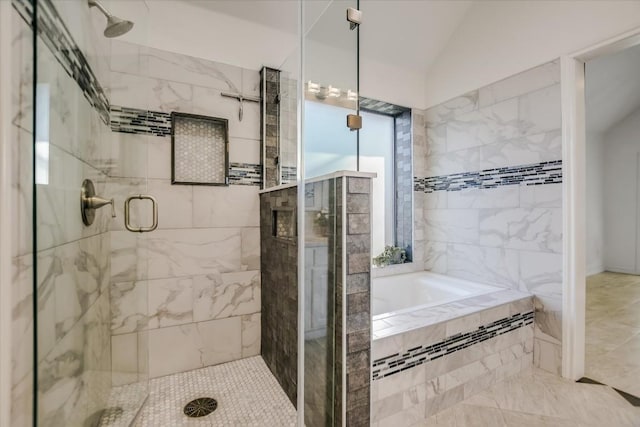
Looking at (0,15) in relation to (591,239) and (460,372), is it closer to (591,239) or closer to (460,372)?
(460,372)

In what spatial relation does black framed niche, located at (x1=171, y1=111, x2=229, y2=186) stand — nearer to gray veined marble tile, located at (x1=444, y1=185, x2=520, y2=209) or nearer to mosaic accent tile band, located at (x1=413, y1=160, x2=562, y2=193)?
mosaic accent tile band, located at (x1=413, y1=160, x2=562, y2=193)

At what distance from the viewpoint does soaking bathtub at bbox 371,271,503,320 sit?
2.52 m

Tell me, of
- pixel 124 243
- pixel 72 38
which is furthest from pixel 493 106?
pixel 124 243

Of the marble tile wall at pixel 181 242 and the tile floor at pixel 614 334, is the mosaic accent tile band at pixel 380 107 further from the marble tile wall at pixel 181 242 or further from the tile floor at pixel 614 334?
the tile floor at pixel 614 334

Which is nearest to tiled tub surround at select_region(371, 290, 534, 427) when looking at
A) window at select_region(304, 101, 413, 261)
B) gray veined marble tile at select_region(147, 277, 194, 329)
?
window at select_region(304, 101, 413, 261)

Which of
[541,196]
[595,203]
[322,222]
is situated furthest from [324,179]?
[595,203]

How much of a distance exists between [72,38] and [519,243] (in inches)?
115

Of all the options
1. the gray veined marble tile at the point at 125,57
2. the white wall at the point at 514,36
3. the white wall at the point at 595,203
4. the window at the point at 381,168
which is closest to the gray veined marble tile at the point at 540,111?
the white wall at the point at 514,36

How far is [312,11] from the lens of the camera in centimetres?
150

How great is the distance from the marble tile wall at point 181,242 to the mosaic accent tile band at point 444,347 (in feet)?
3.97

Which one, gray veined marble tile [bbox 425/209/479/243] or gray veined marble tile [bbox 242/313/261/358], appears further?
gray veined marble tile [bbox 425/209/479/243]

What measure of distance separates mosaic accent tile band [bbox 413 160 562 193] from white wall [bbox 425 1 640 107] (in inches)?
30.6

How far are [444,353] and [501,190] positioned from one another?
149 cm

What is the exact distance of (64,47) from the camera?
101cm
